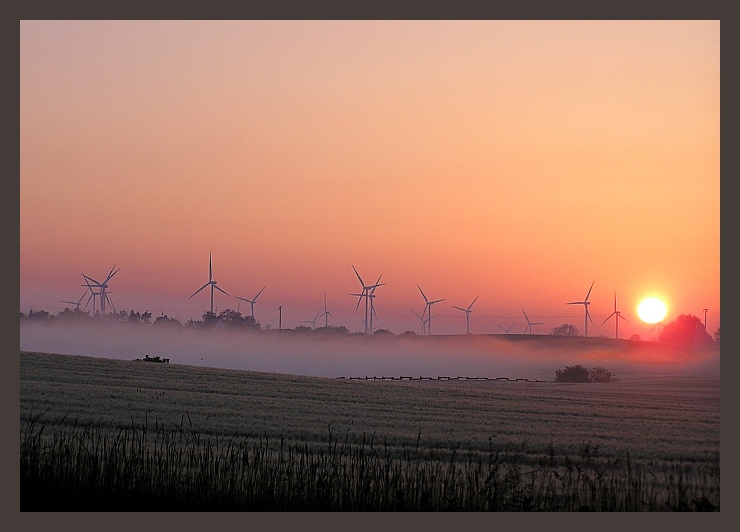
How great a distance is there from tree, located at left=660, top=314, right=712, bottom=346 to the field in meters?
86.6

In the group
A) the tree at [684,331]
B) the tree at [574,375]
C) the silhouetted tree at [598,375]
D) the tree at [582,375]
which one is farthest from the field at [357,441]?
the tree at [684,331]

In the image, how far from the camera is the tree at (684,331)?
13538cm

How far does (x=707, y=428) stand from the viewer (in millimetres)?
29219

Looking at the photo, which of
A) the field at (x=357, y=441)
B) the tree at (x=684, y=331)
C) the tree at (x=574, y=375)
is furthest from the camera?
the tree at (x=684, y=331)

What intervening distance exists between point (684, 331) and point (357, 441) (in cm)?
12304

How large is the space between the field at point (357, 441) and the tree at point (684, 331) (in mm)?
86568

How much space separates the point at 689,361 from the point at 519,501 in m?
105

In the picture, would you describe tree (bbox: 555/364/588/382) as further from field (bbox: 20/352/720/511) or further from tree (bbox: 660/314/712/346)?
tree (bbox: 660/314/712/346)

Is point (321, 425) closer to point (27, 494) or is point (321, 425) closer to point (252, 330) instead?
point (27, 494)

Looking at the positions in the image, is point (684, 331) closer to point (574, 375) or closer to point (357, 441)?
point (574, 375)

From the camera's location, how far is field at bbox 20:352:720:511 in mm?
13398

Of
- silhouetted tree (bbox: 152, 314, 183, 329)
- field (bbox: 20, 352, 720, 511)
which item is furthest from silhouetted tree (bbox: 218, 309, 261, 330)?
field (bbox: 20, 352, 720, 511)

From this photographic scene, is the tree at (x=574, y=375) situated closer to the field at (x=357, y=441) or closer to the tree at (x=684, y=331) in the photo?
the field at (x=357, y=441)

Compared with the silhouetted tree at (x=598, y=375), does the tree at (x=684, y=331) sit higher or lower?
higher
